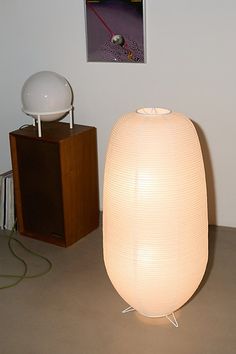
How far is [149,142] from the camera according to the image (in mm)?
1579

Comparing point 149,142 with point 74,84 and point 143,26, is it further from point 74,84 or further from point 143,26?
point 74,84

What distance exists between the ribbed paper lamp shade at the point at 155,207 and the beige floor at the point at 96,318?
0.52 feet

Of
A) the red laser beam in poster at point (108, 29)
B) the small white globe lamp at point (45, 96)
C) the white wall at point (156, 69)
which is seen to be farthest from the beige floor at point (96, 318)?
the red laser beam in poster at point (108, 29)

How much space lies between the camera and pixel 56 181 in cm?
241

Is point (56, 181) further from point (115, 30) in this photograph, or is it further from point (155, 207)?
point (155, 207)

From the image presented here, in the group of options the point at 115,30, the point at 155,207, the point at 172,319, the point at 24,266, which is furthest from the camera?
the point at 115,30

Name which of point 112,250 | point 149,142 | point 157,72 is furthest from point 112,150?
point 157,72

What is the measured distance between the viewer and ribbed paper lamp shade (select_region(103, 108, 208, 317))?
5.22 feet

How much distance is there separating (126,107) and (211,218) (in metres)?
0.73

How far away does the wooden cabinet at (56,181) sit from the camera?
2.40 meters

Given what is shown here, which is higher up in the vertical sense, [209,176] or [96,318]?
[209,176]

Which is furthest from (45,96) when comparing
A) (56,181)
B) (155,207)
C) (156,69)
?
(155,207)

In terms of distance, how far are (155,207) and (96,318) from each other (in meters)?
0.59

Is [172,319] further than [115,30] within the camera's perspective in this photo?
No
